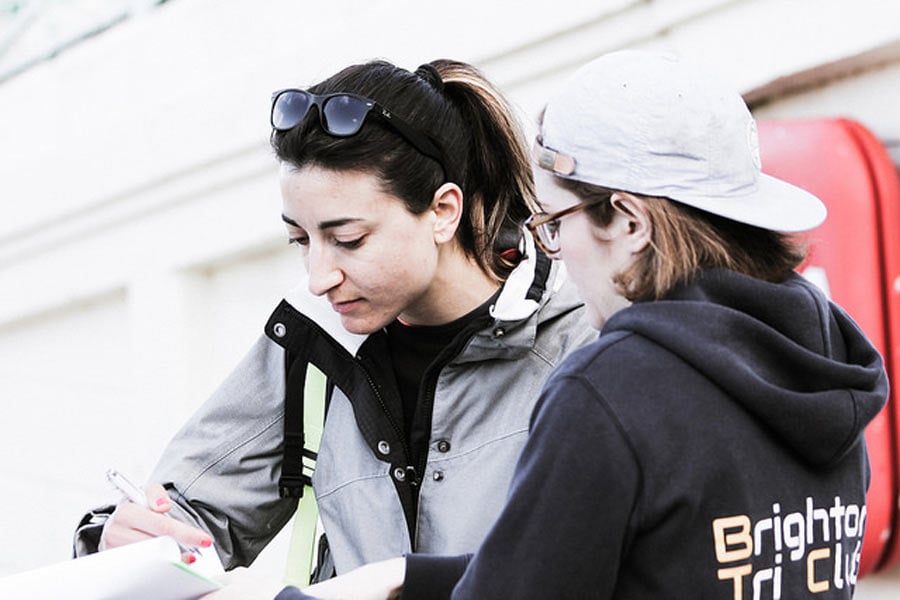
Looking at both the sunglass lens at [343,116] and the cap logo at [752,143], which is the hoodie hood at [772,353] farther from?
the sunglass lens at [343,116]

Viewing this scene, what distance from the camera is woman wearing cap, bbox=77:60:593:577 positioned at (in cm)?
204

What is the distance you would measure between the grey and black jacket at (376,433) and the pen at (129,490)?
0.13m

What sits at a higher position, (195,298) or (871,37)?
(871,37)

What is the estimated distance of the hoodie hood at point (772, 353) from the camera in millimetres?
1408

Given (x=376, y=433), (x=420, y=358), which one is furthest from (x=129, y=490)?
(x=420, y=358)

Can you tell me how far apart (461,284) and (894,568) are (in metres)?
1.75

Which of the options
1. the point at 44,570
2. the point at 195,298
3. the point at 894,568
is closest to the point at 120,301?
the point at 195,298

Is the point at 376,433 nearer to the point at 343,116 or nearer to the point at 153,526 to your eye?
the point at 153,526

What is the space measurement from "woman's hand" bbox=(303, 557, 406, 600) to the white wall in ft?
7.03

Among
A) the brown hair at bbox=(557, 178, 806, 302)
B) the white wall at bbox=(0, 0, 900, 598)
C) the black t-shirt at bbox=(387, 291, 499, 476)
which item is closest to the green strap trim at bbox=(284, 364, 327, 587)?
the black t-shirt at bbox=(387, 291, 499, 476)

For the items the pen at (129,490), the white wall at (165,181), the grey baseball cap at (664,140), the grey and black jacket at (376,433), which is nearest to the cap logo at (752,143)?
the grey baseball cap at (664,140)

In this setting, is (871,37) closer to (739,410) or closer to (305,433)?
(305,433)

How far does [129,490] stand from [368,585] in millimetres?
526

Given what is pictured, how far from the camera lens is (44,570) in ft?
6.11
